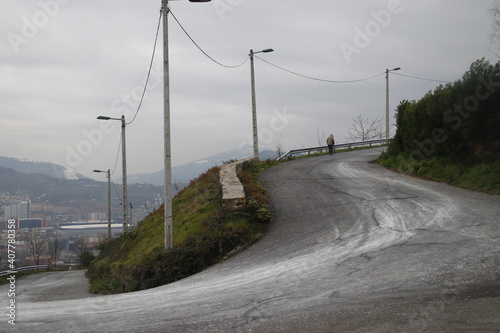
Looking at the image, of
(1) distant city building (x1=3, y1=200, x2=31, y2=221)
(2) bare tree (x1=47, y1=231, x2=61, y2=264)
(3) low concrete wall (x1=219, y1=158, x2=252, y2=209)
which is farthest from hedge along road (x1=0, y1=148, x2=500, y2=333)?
(2) bare tree (x1=47, y1=231, x2=61, y2=264)

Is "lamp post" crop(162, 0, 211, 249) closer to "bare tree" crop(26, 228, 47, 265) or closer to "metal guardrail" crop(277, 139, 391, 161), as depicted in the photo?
"metal guardrail" crop(277, 139, 391, 161)

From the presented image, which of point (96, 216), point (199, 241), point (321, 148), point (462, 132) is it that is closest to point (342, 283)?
point (199, 241)

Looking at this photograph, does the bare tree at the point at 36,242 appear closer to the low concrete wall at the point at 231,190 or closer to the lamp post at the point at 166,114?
the low concrete wall at the point at 231,190

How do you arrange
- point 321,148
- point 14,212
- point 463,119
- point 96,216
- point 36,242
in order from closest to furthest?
point 463,119 → point 14,212 → point 321,148 → point 36,242 → point 96,216

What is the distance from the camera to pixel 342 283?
7.45 meters

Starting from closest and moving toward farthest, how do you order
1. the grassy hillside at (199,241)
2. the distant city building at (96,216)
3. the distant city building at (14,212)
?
the grassy hillside at (199,241) < the distant city building at (14,212) < the distant city building at (96,216)

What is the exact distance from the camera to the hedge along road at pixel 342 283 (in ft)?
19.3

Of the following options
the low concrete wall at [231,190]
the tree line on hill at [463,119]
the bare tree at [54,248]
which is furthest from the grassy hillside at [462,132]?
the bare tree at [54,248]

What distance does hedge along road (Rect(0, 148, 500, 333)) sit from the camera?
5.88 m

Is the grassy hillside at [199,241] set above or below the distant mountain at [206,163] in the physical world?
below

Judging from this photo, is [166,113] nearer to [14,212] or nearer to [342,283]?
[342,283]

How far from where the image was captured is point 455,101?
16.6 meters

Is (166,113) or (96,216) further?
(96,216)

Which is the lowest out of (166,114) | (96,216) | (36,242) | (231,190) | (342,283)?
(36,242)
